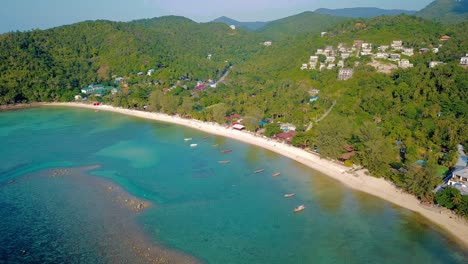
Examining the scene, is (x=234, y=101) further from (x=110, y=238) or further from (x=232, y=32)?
(x=232, y=32)

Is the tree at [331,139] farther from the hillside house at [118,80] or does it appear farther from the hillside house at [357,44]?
the hillside house at [118,80]

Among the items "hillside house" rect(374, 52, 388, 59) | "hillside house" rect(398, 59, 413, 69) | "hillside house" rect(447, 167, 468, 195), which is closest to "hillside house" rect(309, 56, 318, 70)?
"hillside house" rect(374, 52, 388, 59)

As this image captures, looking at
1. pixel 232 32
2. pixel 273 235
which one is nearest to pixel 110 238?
pixel 273 235

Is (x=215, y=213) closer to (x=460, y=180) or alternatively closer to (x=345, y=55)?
(x=460, y=180)

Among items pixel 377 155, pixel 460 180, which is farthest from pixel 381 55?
pixel 460 180

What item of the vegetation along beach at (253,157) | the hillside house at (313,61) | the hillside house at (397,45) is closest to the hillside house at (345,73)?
the vegetation along beach at (253,157)
